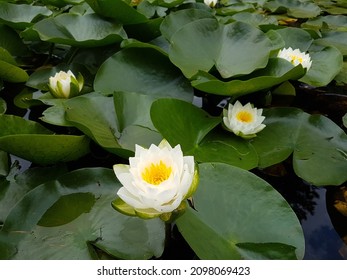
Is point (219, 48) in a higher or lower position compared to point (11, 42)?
higher

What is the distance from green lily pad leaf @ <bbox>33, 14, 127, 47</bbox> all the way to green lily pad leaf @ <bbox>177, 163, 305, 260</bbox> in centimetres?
96

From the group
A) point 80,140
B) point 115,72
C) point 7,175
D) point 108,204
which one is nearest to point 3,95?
point 115,72

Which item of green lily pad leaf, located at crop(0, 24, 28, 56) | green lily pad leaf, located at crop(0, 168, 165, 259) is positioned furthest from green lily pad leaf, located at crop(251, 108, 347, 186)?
green lily pad leaf, located at crop(0, 24, 28, 56)

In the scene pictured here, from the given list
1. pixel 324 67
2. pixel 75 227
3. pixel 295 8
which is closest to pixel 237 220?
pixel 75 227

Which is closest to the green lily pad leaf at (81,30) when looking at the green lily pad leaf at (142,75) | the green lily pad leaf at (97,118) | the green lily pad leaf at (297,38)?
the green lily pad leaf at (142,75)

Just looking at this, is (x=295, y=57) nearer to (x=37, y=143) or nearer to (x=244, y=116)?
(x=244, y=116)

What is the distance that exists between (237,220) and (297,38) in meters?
1.27

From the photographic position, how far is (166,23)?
5.93ft

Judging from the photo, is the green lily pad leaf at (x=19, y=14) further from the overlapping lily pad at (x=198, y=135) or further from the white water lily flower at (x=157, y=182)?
the white water lily flower at (x=157, y=182)

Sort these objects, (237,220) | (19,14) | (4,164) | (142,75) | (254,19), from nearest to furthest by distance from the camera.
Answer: (237,220)
(4,164)
(142,75)
(19,14)
(254,19)

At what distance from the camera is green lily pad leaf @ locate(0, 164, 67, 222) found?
3.51 feet

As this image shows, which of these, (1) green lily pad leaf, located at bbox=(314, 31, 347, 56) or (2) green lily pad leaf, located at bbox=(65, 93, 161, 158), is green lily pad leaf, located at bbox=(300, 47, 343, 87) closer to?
(1) green lily pad leaf, located at bbox=(314, 31, 347, 56)

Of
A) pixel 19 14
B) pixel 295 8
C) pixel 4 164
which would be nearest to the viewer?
pixel 4 164

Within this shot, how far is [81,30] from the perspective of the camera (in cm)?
178
